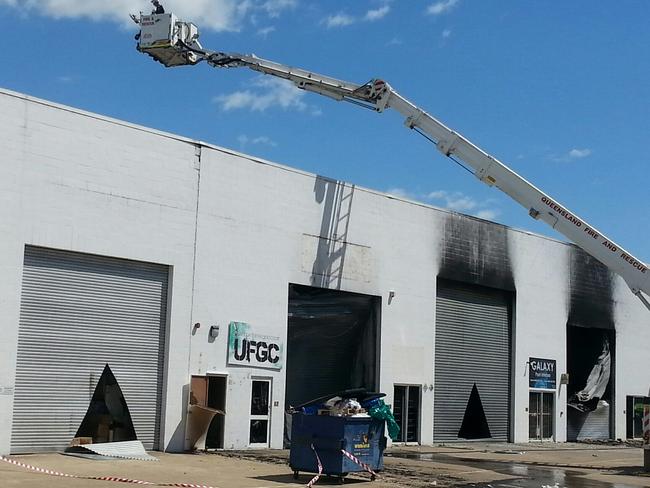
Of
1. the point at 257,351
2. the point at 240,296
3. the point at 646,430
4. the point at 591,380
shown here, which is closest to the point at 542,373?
the point at 591,380

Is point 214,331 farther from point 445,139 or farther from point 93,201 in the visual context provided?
point 445,139

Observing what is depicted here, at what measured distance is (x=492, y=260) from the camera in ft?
105

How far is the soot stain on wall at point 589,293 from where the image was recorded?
3556cm

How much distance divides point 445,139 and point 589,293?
41.3 feet

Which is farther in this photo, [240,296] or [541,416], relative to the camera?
[541,416]

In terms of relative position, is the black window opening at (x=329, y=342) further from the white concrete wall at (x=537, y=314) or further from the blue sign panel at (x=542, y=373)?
the blue sign panel at (x=542, y=373)

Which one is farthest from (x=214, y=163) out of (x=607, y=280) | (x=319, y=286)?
(x=607, y=280)

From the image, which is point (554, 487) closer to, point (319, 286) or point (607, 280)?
point (319, 286)

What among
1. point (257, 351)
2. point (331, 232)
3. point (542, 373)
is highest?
point (331, 232)

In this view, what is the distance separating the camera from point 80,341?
20578mm

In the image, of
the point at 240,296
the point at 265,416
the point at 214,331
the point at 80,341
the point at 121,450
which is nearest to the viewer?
the point at 121,450

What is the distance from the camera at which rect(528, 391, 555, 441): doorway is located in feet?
109

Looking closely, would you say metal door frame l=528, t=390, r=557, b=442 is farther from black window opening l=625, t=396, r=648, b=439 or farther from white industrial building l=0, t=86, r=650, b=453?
black window opening l=625, t=396, r=648, b=439

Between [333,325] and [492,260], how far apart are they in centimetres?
761
